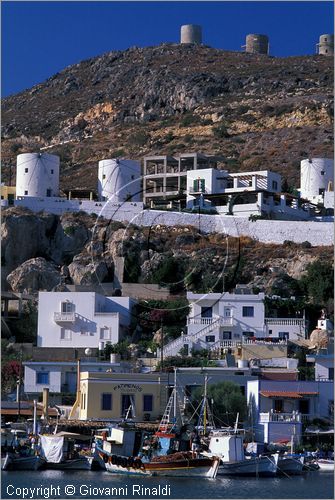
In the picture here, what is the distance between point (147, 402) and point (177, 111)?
70.8m

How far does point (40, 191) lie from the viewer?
283ft

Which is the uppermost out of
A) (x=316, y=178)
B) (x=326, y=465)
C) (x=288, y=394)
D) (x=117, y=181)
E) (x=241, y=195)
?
(x=316, y=178)

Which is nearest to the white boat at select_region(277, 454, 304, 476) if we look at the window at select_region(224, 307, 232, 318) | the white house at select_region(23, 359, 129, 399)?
the white house at select_region(23, 359, 129, 399)

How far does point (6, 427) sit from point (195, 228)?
3100 centimetres

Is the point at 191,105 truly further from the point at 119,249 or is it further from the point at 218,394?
the point at 218,394

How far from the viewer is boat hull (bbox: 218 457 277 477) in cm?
5016

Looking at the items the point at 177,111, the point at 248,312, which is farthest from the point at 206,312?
the point at 177,111

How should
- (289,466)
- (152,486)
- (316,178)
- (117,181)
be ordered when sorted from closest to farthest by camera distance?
(152,486) → (289,466) → (117,181) → (316,178)

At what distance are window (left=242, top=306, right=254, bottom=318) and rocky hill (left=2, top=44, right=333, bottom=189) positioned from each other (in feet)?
102

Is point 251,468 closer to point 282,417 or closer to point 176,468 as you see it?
point 176,468

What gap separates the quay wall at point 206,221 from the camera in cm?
8262

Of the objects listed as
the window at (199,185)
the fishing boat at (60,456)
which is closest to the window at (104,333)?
the window at (199,185)

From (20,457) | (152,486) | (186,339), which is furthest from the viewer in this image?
(186,339)

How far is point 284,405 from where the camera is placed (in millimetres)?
58625
